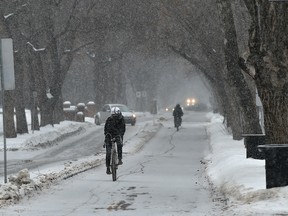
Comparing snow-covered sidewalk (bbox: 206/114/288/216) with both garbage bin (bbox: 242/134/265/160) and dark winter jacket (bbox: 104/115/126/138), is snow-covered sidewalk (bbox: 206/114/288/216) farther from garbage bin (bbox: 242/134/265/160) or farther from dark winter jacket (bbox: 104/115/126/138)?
dark winter jacket (bbox: 104/115/126/138)

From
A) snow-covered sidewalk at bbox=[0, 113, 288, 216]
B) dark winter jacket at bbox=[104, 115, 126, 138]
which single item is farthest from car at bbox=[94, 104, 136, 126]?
dark winter jacket at bbox=[104, 115, 126, 138]

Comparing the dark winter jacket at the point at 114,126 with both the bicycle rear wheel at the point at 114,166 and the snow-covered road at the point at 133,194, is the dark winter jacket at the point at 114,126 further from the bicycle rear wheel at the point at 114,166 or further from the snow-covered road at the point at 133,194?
the snow-covered road at the point at 133,194

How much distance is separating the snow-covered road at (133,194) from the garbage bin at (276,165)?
3.51ft

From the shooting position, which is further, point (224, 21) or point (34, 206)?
point (224, 21)

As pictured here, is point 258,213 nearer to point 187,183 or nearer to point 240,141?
point 187,183

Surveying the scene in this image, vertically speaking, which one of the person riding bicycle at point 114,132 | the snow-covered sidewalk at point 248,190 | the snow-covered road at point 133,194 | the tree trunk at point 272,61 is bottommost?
the snow-covered road at point 133,194

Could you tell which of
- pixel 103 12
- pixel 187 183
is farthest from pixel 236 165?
pixel 103 12

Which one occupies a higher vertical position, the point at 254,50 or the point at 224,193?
the point at 254,50

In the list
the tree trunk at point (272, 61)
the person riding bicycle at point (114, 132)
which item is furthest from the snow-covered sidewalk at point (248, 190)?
the person riding bicycle at point (114, 132)

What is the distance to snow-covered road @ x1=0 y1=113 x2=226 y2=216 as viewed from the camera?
1143 centimetres

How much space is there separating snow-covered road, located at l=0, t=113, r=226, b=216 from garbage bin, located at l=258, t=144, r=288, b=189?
1.07 meters

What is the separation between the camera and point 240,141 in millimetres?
28266

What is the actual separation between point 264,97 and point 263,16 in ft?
4.99

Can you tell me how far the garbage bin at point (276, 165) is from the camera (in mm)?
11484
